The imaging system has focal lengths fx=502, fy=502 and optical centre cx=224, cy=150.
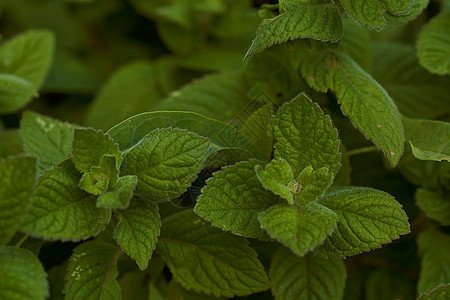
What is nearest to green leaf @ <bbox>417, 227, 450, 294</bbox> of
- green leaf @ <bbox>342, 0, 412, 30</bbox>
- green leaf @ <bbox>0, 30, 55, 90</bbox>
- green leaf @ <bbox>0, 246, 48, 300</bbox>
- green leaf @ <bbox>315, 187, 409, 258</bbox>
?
green leaf @ <bbox>315, 187, 409, 258</bbox>

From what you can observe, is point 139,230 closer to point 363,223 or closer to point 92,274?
point 92,274

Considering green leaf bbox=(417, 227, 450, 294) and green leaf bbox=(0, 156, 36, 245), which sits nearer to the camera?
green leaf bbox=(0, 156, 36, 245)

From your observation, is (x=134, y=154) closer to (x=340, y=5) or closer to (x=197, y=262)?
(x=197, y=262)

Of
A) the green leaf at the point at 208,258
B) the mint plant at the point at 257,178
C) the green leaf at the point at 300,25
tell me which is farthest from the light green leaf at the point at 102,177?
the green leaf at the point at 300,25

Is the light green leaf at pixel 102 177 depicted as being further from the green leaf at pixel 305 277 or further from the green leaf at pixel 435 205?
the green leaf at pixel 435 205

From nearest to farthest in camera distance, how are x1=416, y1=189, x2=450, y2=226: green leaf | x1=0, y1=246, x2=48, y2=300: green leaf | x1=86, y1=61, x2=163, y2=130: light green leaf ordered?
x1=0, y1=246, x2=48, y2=300: green leaf → x1=416, y1=189, x2=450, y2=226: green leaf → x1=86, y1=61, x2=163, y2=130: light green leaf

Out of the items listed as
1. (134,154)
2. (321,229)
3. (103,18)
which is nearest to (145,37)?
(103,18)

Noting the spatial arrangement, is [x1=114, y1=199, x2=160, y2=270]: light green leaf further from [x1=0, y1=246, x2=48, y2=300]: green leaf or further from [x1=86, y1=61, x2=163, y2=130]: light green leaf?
[x1=86, y1=61, x2=163, y2=130]: light green leaf
